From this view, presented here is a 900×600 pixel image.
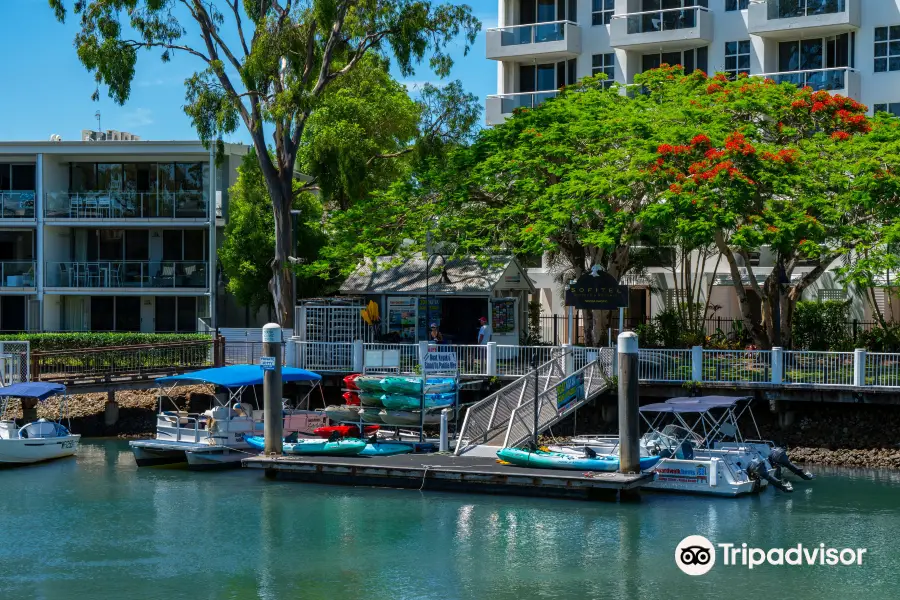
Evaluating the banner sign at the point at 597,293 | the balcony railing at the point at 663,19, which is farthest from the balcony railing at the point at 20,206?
the banner sign at the point at 597,293

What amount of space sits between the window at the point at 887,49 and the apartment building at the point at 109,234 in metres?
26.5

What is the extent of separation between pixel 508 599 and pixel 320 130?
28.8 m

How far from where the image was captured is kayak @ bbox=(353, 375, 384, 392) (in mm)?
35438

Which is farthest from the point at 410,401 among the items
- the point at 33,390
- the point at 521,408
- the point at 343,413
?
the point at 33,390

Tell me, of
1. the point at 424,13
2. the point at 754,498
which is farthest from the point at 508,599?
the point at 424,13

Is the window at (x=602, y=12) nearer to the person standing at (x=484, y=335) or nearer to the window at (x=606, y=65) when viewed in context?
the window at (x=606, y=65)

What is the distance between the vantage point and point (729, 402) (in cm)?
3300

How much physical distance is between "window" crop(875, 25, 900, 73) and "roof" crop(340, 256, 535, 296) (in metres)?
16.0

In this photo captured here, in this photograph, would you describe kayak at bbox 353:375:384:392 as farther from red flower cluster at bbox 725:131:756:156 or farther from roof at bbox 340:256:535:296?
red flower cluster at bbox 725:131:756:156

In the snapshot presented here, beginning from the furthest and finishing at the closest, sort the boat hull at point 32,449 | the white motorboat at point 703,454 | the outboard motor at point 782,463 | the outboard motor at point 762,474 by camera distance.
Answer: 1. the boat hull at point 32,449
2. the outboard motor at point 782,463
3. the outboard motor at point 762,474
4. the white motorboat at point 703,454

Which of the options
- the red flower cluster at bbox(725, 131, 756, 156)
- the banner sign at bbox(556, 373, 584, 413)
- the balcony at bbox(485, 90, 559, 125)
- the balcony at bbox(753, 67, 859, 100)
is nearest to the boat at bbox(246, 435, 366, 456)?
the banner sign at bbox(556, 373, 584, 413)

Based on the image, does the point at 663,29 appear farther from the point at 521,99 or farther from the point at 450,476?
the point at 450,476

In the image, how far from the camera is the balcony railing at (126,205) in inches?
2085

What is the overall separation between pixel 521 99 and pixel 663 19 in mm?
6949
